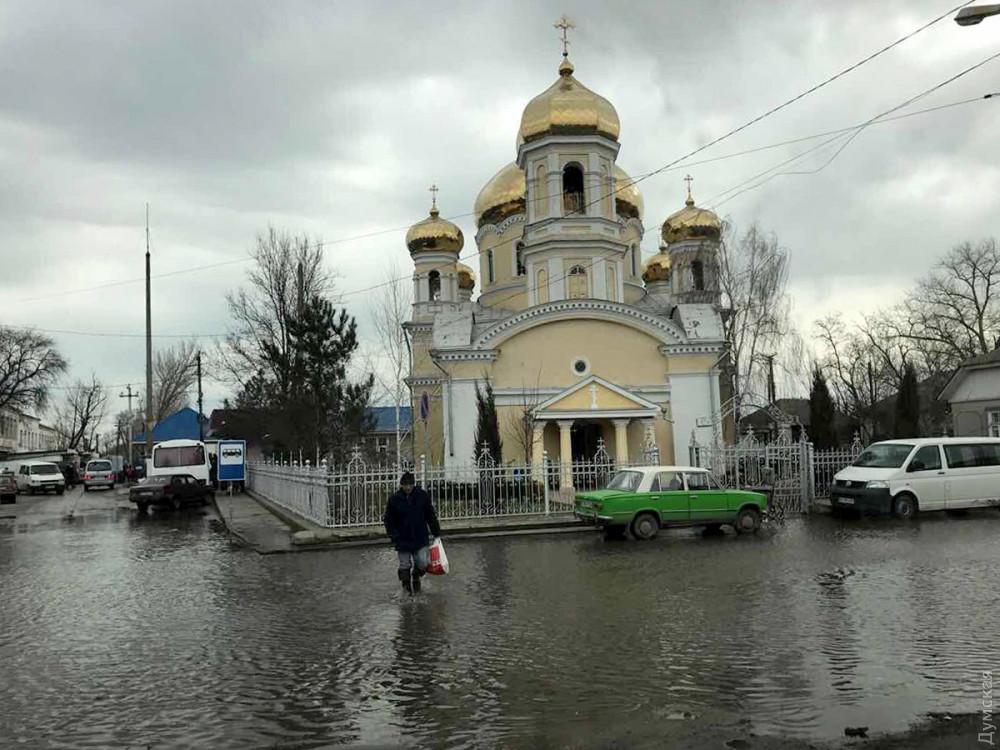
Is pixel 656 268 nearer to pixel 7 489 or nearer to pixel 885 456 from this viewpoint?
pixel 885 456

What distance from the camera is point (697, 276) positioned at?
3778cm

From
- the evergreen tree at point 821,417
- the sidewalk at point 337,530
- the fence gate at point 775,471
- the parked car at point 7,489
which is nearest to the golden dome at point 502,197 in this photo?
the evergreen tree at point 821,417

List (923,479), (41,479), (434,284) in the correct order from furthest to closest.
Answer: (41,479) < (434,284) < (923,479)

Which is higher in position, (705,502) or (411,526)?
(411,526)

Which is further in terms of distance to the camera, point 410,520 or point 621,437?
point 621,437

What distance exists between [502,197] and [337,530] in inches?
1011

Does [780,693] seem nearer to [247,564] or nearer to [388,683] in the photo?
[388,683]

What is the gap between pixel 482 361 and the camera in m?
30.4

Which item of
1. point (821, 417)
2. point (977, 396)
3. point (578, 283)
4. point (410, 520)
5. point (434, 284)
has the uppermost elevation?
point (434, 284)

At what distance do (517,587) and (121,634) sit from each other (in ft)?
14.9

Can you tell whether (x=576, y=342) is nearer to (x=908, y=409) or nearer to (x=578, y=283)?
(x=578, y=283)

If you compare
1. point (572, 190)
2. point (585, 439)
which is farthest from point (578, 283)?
point (585, 439)

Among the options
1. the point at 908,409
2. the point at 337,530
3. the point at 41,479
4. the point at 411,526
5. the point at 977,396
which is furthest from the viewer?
the point at 41,479

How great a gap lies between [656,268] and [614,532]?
31.2 m
